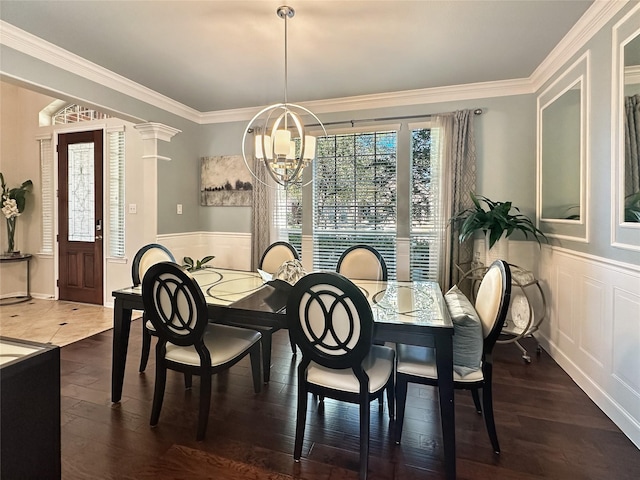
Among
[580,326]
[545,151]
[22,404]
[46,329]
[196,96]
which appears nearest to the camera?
[22,404]

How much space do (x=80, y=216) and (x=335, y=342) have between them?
15.3 feet

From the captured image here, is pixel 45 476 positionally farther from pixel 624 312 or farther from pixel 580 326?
pixel 580 326

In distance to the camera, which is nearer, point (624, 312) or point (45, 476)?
point (45, 476)

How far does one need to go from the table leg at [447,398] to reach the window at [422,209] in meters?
2.30

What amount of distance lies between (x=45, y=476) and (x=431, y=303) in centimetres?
185

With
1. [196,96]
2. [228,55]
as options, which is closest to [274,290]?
[228,55]

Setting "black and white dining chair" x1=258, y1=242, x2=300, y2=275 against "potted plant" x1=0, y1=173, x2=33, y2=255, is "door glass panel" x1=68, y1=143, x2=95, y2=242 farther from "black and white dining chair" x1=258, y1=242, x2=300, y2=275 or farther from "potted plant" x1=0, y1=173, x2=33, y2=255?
"black and white dining chair" x1=258, y1=242, x2=300, y2=275

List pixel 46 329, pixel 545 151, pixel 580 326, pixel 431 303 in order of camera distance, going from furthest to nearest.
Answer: pixel 46 329, pixel 545 151, pixel 580 326, pixel 431 303

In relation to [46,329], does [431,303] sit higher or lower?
higher

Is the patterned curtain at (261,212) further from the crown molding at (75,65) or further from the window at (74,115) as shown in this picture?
the window at (74,115)

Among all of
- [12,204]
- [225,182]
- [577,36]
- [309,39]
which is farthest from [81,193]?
[577,36]

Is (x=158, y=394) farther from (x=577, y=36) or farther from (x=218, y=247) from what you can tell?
(x=577, y=36)

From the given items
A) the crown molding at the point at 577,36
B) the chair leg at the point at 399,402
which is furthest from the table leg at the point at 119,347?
the crown molding at the point at 577,36

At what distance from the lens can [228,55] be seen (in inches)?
117
